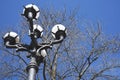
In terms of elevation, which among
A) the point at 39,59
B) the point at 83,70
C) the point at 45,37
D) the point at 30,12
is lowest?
the point at 39,59

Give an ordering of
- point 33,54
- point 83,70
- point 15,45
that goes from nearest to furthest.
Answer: point 33,54
point 15,45
point 83,70

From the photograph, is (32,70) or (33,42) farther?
(33,42)

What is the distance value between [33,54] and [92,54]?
798 centimetres

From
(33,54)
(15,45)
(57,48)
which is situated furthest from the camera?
(57,48)

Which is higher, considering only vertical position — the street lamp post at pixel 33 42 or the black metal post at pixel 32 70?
the street lamp post at pixel 33 42

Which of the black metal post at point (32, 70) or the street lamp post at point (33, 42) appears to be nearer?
the black metal post at point (32, 70)

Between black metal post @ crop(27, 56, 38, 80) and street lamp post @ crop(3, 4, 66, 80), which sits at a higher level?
street lamp post @ crop(3, 4, 66, 80)

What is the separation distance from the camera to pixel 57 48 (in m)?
14.2

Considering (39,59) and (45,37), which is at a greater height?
(45,37)

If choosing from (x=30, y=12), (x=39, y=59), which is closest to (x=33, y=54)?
(x=39, y=59)

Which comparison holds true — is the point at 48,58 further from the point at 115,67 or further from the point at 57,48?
the point at 115,67

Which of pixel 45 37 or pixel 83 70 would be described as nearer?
pixel 83 70

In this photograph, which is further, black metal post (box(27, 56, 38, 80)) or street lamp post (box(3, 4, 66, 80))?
street lamp post (box(3, 4, 66, 80))

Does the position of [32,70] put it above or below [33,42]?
below
